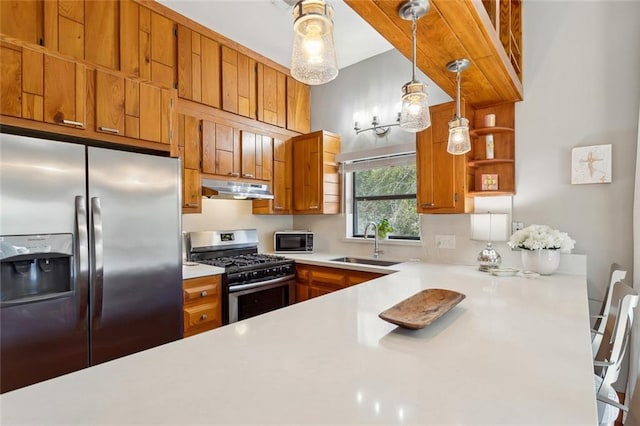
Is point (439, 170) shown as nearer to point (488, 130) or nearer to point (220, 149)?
point (488, 130)

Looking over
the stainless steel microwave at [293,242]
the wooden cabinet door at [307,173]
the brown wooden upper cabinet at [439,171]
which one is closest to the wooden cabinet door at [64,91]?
the wooden cabinet door at [307,173]

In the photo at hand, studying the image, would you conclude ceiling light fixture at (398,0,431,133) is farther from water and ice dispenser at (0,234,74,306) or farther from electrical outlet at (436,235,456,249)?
water and ice dispenser at (0,234,74,306)

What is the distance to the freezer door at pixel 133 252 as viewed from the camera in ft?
5.87

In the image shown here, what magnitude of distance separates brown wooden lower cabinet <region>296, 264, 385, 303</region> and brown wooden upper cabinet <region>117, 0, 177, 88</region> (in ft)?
6.74

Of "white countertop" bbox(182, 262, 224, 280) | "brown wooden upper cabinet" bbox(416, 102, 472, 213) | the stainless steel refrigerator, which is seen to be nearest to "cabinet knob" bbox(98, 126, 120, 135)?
the stainless steel refrigerator

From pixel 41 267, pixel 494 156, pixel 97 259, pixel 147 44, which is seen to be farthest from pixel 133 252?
pixel 494 156

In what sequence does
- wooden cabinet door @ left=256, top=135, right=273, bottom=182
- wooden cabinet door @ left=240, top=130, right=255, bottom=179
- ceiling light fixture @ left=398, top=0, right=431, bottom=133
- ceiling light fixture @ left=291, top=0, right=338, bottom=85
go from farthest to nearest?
wooden cabinet door @ left=256, top=135, right=273, bottom=182 → wooden cabinet door @ left=240, top=130, right=255, bottom=179 → ceiling light fixture @ left=398, top=0, right=431, bottom=133 → ceiling light fixture @ left=291, top=0, right=338, bottom=85

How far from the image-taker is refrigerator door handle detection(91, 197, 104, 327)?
1759mm

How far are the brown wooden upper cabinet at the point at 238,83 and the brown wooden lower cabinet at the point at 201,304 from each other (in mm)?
1658

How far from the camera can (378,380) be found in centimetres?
78

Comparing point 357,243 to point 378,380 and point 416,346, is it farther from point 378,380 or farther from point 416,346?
point 378,380

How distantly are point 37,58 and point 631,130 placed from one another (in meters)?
3.62

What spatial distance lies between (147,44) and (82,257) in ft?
5.93

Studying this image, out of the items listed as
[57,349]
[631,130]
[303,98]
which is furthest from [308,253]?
[631,130]
